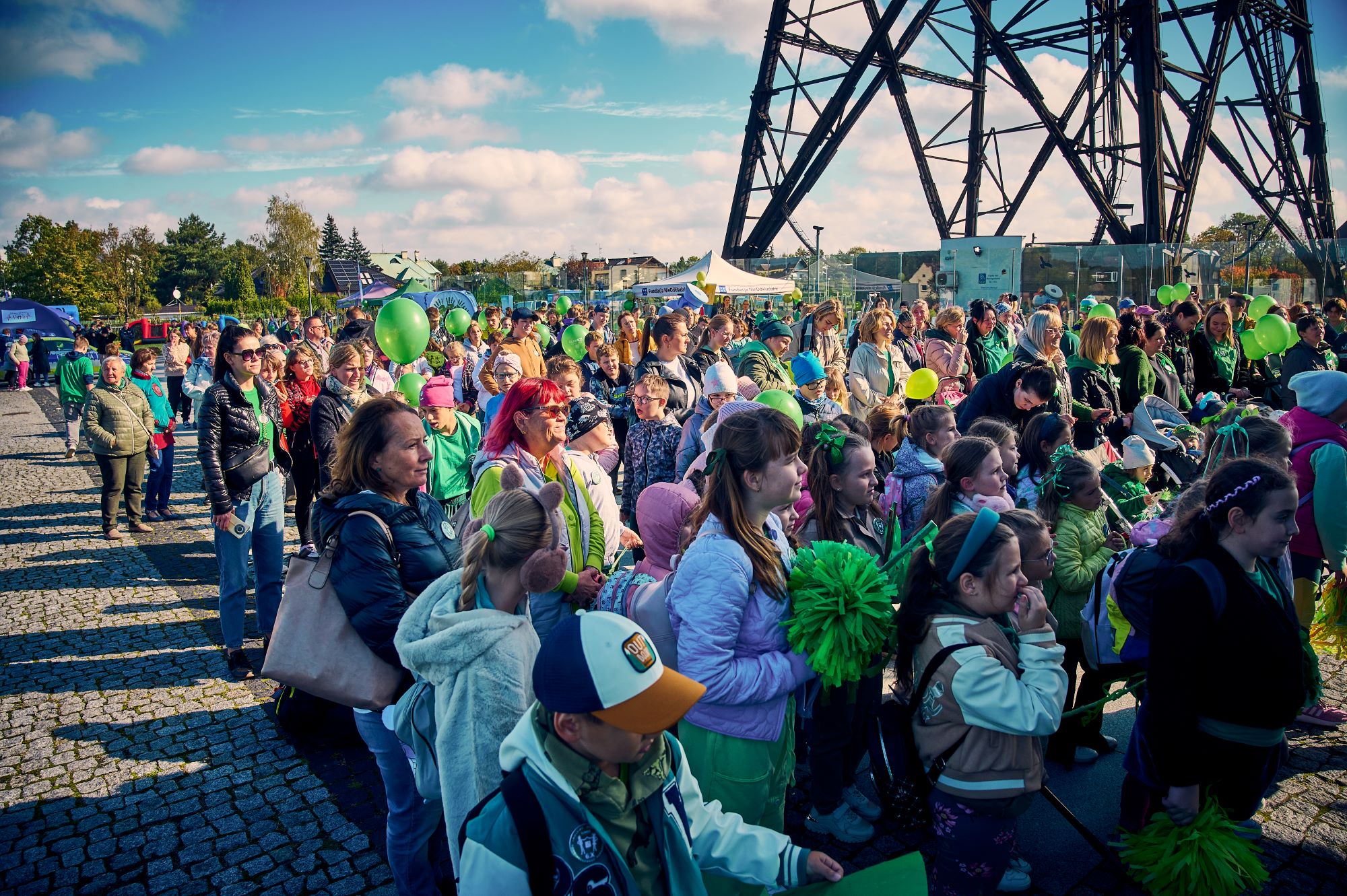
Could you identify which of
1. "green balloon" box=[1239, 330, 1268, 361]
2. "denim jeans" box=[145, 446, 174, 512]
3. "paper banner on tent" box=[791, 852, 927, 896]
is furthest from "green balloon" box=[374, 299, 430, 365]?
"green balloon" box=[1239, 330, 1268, 361]

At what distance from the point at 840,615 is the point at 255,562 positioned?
4.10 meters

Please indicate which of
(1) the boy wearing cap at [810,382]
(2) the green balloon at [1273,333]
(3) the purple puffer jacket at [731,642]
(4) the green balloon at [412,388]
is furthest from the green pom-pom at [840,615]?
(2) the green balloon at [1273,333]

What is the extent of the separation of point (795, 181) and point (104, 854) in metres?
22.7

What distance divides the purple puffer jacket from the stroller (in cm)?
486

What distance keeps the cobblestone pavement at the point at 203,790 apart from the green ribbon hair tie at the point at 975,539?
5.08 feet

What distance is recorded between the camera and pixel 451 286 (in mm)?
37469

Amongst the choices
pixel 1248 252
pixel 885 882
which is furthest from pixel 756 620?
pixel 1248 252

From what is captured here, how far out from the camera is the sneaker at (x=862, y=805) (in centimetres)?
347

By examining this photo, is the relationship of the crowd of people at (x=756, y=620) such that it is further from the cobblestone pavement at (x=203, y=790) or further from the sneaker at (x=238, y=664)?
the cobblestone pavement at (x=203, y=790)

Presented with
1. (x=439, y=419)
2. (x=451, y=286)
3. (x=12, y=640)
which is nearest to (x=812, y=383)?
(x=439, y=419)

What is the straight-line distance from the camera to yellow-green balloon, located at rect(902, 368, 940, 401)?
6.32 meters

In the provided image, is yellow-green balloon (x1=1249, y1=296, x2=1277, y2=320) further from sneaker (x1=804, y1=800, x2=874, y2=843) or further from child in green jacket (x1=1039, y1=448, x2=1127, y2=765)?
sneaker (x1=804, y1=800, x2=874, y2=843)

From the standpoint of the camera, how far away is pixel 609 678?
4.93 feet

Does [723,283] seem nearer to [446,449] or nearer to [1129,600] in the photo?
[446,449]
